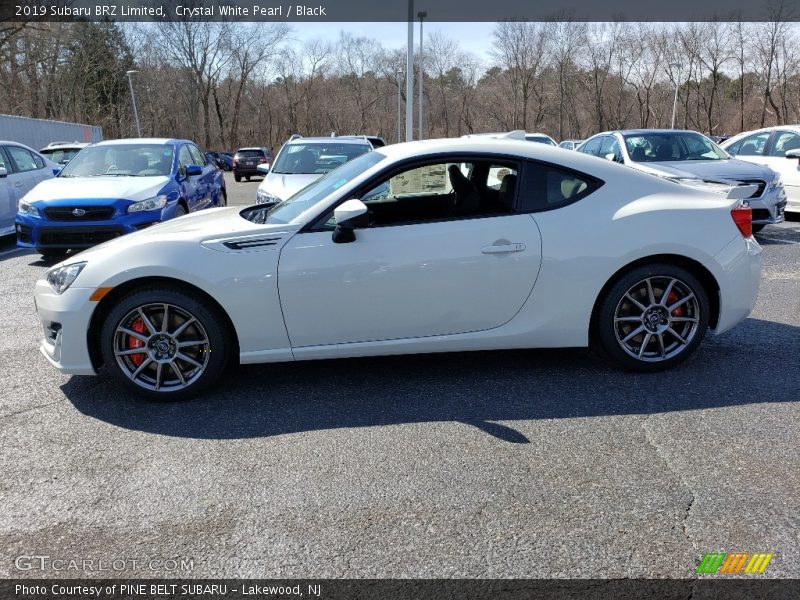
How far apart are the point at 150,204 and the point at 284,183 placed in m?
1.82

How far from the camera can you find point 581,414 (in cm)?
375

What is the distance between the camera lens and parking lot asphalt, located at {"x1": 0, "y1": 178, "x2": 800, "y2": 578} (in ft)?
8.31

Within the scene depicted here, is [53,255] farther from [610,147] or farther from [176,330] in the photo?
[610,147]

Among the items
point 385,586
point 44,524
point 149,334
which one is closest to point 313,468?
point 385,586

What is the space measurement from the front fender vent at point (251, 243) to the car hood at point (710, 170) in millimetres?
7044

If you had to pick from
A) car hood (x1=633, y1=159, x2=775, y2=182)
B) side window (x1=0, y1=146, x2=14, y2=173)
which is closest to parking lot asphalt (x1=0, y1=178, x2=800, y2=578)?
car hood (x1=633, y1=159, x2=775, y2=182)

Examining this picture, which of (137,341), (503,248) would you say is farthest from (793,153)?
(137,341)

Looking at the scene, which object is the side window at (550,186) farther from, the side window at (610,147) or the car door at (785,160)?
the car door at (785,160)

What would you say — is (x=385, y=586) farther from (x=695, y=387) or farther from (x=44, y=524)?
(x=695, y=387)

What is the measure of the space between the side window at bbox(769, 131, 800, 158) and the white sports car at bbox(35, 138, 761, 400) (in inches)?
364

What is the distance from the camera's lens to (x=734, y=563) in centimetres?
245

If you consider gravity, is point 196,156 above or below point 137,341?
above

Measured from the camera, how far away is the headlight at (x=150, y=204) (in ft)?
27.9

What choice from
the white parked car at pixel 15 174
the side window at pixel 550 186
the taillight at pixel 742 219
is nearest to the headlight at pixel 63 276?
the side window at pixel 550 186
